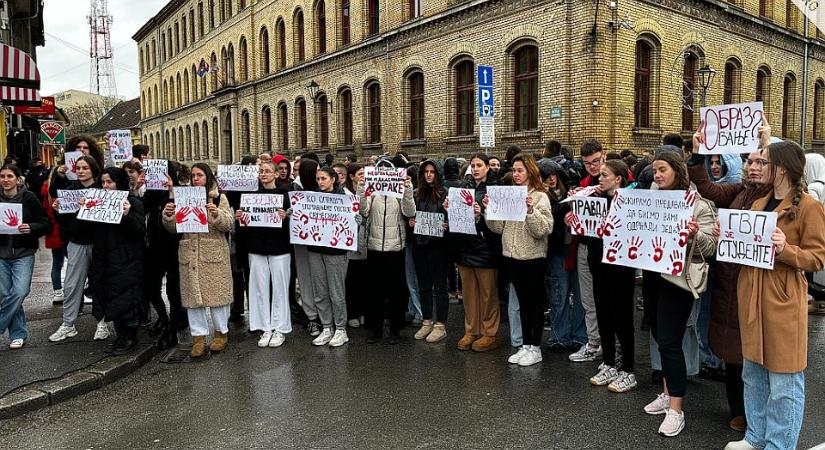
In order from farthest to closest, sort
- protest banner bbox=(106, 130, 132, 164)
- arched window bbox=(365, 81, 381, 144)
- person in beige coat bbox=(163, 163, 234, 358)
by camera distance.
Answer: arched window bbox=(365, 81, 381, 144) → protest banner bbox=(106, 130, 132, 164) → person in beige coat bbox=(163, 163, 234, 358)

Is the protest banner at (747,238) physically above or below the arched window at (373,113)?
below

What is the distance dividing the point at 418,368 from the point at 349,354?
90cm

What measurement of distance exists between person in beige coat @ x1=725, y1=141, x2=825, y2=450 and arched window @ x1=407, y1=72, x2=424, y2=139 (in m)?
17.1

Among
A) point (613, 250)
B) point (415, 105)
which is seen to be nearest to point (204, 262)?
point (613, 250)

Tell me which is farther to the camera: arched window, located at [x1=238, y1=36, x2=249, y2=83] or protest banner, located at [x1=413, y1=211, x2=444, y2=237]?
arched window, located at [x1=238, y1=36, x2=249, y2=83]

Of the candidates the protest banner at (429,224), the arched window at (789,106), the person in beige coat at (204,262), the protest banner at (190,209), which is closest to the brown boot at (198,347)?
the person in beige coat at (204,262)

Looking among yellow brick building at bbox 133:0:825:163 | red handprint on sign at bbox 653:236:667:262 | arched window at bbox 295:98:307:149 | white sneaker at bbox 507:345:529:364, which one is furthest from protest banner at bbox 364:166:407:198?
arched window at bbox 295:98:307:149

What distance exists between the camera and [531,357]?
6.18 m

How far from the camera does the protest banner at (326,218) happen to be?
6.79 meters

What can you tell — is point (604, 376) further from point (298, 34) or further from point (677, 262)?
point (298, 34)

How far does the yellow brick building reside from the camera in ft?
48.8

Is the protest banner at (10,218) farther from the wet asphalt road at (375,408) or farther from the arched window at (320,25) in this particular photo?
the arched window at (320,25)

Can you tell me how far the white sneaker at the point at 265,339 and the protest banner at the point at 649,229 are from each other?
12.7 feet

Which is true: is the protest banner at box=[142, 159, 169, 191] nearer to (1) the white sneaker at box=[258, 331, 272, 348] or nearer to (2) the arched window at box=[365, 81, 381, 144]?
(1) the white sneaker at box=[258, 331, 272, 348]
